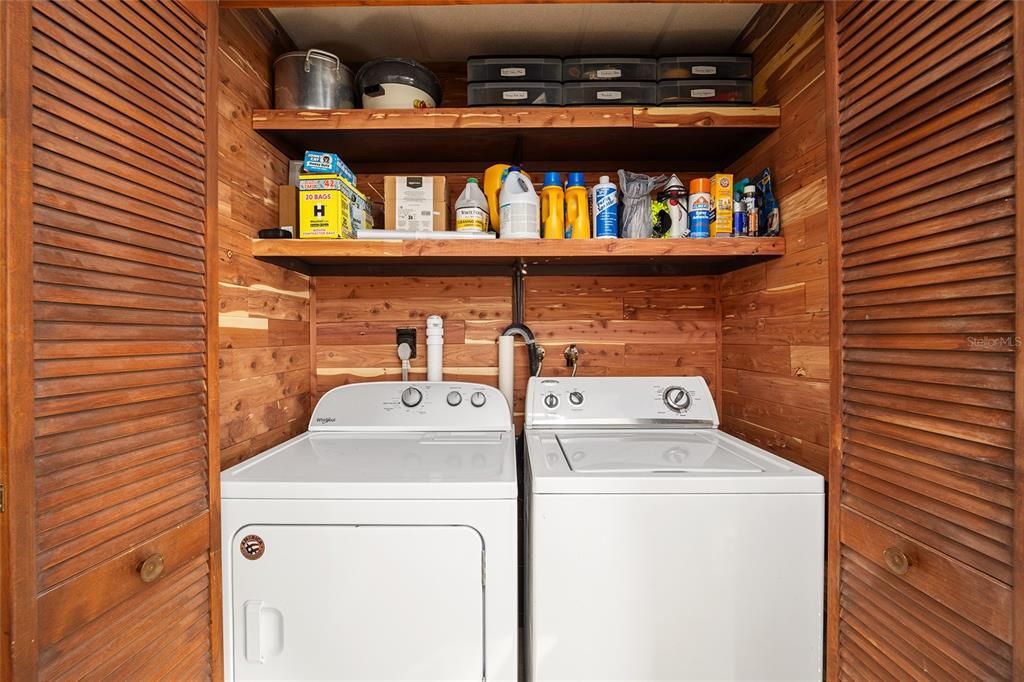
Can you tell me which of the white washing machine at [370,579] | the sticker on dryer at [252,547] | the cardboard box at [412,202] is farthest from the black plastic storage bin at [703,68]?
the sticker on dryer at [252,547]

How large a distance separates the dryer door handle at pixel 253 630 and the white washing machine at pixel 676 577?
0.68 metres

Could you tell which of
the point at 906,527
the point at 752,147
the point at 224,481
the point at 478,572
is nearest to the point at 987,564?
the point at 906,527

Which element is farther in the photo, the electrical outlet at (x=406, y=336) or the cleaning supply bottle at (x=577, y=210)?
the electrical outlet at (x=406, y=336)

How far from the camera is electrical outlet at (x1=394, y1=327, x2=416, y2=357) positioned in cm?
194

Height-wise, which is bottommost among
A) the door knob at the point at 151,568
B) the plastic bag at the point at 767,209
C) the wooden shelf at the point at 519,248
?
the door knob at the point at 151,568

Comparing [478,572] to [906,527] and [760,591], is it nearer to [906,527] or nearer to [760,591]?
[760,591]

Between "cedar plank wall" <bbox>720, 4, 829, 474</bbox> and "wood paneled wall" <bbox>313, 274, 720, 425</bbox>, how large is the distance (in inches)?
10.0

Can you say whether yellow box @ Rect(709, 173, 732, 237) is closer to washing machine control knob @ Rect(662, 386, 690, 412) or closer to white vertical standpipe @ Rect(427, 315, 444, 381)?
washing machine control knob @ Rect(662, 386, 690, 412)

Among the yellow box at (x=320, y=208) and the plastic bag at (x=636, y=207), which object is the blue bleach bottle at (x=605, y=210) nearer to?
the plastic bag at (x=636, y=207)

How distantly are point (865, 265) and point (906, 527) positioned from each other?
56 centimetres

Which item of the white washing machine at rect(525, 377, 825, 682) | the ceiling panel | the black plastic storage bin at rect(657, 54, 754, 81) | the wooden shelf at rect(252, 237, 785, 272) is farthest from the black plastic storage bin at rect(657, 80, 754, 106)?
the white washing machine at rect(525, 377, 825, 682)

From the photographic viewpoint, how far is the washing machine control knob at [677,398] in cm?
174

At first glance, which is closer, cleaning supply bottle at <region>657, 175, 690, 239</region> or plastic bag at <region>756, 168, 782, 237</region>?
plastic bag at <region>756, 168, 782, 237</region>

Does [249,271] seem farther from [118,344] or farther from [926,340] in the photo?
[926,340]
